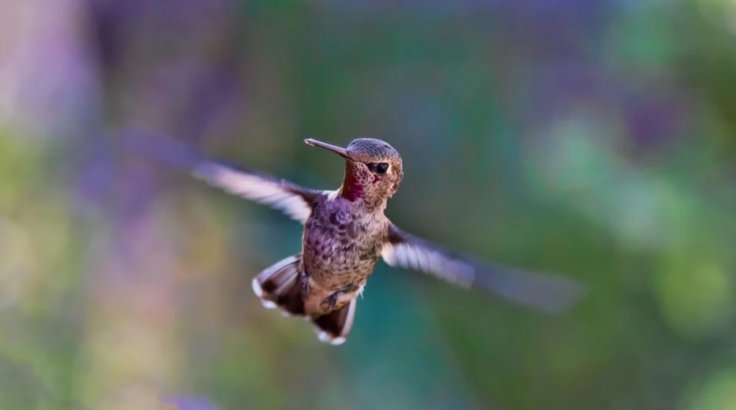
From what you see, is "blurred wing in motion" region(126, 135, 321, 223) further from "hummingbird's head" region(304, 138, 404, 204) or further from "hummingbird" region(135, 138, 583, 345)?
"hummingbird's head" region(304, 138, 404, 204)

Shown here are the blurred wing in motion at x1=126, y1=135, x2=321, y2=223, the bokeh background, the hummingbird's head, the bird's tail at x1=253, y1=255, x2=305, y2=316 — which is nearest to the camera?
the hummingbird's head

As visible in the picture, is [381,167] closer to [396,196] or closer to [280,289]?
[280,289]

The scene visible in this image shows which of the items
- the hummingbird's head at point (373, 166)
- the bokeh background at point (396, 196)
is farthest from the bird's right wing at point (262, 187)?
the bokeh background at point (396, 196)

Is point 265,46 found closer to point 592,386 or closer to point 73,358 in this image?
point 73,358

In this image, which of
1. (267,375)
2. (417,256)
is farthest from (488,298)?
(417,256)

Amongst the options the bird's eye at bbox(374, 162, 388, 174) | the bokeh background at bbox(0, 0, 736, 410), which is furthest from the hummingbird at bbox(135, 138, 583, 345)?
the bokeh background at bbox(0, 0, 736, 410)
